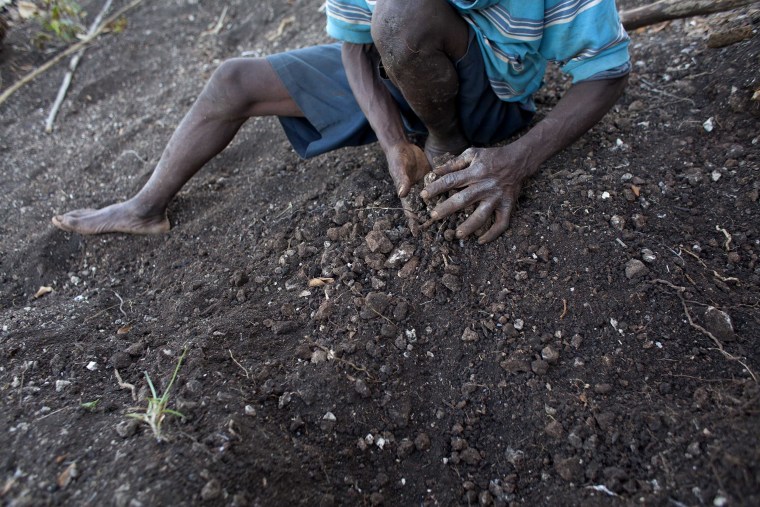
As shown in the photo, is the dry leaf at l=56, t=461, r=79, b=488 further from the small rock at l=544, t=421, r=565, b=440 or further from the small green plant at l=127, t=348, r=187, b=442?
the small rock at l=544, t=421, r=565, b=440

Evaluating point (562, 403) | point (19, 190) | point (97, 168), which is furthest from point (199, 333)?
point (19, 190)

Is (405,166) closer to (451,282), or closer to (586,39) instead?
(451,282)

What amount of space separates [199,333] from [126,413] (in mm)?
298

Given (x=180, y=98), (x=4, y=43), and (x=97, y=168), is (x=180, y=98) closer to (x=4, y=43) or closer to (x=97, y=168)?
(x=97, y=168)

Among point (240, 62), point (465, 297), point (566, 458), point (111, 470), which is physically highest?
point (240, 62)

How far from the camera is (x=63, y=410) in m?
1.37

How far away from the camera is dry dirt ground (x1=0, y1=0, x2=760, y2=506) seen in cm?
122

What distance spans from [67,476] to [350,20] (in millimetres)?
1489

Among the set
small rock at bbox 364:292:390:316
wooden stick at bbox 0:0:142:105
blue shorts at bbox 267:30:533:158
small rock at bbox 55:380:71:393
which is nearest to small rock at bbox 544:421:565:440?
small rock at bbox 364:292:390:316

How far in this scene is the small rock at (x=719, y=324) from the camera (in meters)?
1.38

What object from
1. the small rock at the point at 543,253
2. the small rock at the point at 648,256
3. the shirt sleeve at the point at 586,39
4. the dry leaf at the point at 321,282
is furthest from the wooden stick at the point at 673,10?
the dry leaf at the point at 321,282

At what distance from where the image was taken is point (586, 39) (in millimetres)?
1582

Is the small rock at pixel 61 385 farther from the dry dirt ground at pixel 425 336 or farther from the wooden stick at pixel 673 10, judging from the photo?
the wooden stick at pixel 673 10

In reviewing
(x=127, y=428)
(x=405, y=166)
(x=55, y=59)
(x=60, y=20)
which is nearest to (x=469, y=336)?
(x=405, y=166)
